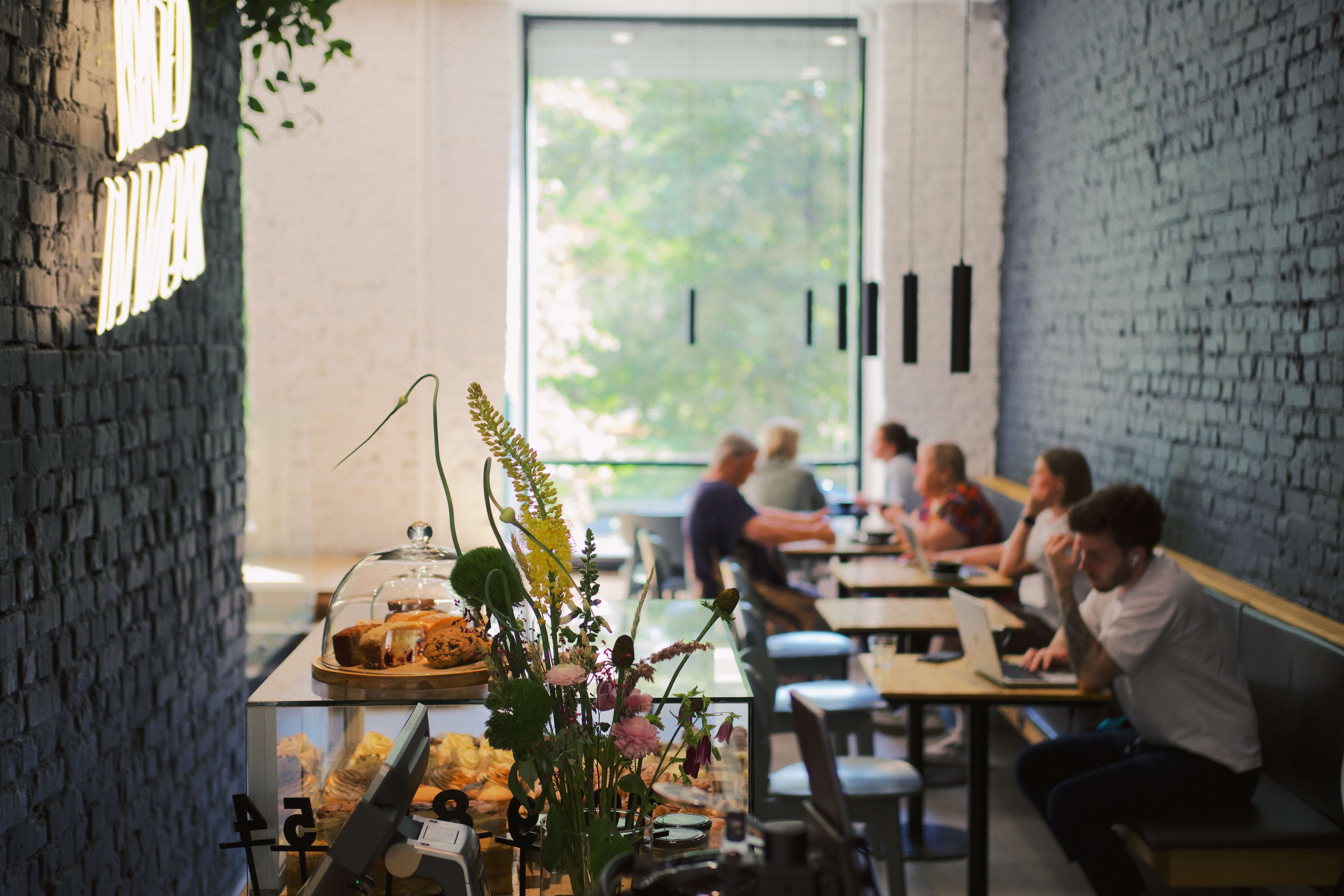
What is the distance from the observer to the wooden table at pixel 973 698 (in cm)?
346

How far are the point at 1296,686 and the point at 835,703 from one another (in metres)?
1.40

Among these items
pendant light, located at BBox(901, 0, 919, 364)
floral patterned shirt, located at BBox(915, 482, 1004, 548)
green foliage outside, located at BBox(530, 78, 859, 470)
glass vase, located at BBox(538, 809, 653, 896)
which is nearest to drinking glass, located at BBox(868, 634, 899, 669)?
glass vase, located at BBox(538, 809, 653, 896)

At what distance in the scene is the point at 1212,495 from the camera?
15.5 feet

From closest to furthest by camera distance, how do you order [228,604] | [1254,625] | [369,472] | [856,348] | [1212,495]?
[228,604] → [1254,625] → [1212,495] → [369,472] → [856,348]

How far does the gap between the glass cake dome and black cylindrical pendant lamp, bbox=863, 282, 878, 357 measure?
4367 millimetres

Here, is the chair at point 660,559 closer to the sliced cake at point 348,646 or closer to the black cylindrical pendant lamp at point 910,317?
the black cylindrical pendant lamp at point 910,317

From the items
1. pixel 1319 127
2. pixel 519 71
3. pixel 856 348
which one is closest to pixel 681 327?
pixel 856 348

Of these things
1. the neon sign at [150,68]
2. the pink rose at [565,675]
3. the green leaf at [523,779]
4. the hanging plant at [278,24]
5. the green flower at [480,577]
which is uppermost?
the hanging plant at [278,24]

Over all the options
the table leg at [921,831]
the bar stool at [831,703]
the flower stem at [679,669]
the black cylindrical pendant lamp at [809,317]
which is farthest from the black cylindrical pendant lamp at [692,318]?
the flower stem at [679,669]

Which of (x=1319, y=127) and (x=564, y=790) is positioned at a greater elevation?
(x=1319, y=127)

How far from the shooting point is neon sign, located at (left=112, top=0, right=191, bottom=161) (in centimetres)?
256

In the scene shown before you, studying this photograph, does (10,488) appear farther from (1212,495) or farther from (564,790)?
(1212,495)

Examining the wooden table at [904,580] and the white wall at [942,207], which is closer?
the wooden table at [904,580]

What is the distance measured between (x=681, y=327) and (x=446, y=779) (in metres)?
7.24
